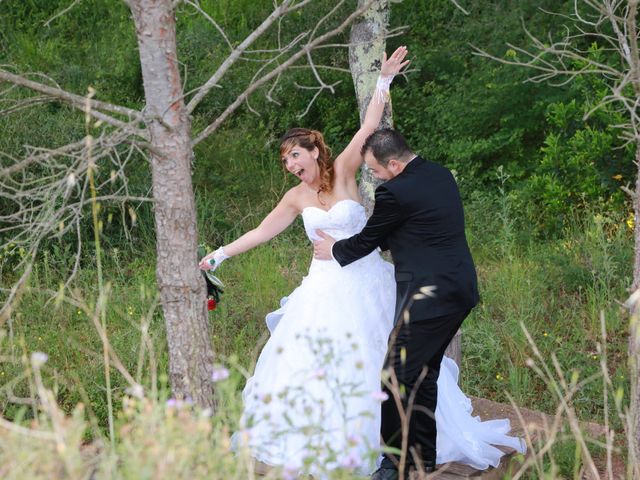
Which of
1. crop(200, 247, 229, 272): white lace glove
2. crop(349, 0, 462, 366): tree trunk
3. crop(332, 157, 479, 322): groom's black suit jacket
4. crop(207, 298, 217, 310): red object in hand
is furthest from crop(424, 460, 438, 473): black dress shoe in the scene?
crop(349, 0, 462, 366): tree trunk

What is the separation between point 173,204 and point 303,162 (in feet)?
3.21

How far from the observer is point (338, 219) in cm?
503

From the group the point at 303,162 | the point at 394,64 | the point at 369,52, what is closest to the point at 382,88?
the point at 394,64

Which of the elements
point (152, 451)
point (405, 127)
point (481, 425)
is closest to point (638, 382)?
point (481, 425)

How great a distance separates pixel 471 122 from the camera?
9617 millimetres

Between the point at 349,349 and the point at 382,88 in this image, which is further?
the point at 382,88

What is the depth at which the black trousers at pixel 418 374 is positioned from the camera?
14.6ft

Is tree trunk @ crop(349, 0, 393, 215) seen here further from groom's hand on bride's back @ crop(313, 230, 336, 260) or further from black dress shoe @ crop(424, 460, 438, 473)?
black dress shoe @ crop(424, 460, 438, 473)

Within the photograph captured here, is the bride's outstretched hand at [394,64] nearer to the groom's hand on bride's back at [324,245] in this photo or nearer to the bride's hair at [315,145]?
the bride's hair at [315,145]

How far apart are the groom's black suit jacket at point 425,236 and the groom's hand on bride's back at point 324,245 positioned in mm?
525

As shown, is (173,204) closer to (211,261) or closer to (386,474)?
(211,261)

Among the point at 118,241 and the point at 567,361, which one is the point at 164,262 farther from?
the point at 118,241

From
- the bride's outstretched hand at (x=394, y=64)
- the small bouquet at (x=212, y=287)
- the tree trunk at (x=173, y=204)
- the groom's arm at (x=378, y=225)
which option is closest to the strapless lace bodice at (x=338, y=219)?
the groom's arm at (x=378, y=225)

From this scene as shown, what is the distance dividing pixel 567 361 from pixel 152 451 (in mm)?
4524
